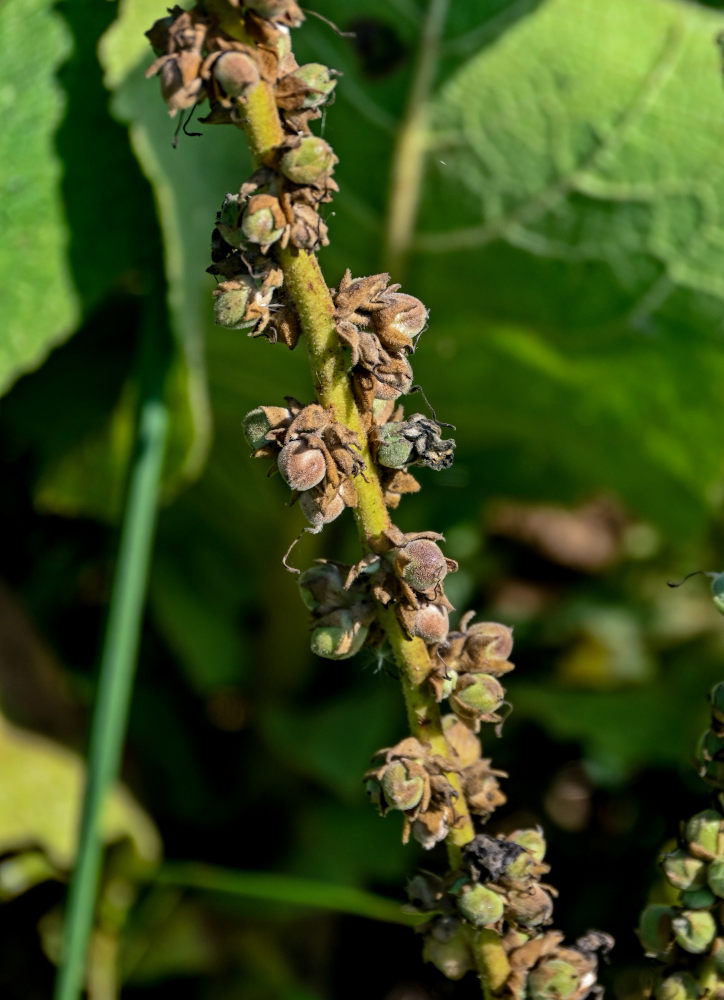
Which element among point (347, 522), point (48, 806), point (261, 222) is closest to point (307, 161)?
point (261, 222)

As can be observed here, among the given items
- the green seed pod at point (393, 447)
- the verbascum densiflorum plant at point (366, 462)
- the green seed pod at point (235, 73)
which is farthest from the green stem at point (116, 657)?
the green seed pod at point (235, 73)

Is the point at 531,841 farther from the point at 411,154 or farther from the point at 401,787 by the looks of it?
the point at 411,154

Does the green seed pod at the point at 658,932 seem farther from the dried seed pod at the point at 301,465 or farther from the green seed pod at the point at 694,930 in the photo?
the dried seed pod at the point at 301,465

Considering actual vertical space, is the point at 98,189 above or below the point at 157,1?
below

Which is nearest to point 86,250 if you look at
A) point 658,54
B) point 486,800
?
point 658,54

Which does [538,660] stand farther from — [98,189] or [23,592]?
[98,189]
